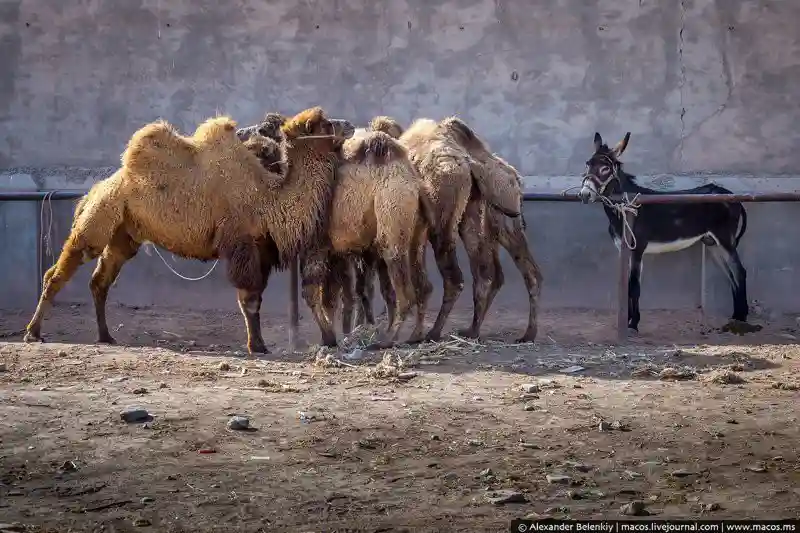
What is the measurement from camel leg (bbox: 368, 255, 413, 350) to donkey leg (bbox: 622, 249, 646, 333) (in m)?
3.08

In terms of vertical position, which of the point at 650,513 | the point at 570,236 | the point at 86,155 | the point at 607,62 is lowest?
the point at 650,513

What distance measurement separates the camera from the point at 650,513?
4348 millimetres

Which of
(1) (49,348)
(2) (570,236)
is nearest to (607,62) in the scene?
(2) (570,236)

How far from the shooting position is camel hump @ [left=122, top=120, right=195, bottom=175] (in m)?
8.63

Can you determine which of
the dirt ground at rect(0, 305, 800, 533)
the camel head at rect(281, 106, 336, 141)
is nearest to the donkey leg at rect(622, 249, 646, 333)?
the dirt ground at rect(0, 305, 800, 533)

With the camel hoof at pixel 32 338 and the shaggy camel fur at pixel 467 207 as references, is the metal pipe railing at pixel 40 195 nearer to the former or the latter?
the camel hoof at pixel 32 338

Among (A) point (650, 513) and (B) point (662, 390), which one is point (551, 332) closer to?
(B) point (662, 390)

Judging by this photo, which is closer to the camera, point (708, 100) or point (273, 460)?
point (273, 460)

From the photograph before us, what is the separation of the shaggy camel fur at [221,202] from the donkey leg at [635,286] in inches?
143

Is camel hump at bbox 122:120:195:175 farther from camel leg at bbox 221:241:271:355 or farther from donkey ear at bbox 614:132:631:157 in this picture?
donkey ear at bbox 614:132:631:157

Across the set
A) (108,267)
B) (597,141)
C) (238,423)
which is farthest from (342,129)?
(238,423)

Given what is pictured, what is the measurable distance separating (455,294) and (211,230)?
201 cm

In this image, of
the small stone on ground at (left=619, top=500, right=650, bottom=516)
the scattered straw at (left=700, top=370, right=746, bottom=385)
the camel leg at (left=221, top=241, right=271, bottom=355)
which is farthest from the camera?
the camel leg at (left=221, top=241, right=271, bottom=355)

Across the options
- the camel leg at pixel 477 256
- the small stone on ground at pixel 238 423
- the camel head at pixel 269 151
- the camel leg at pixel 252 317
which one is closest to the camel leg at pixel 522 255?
the camel leg at pixel 477 256
